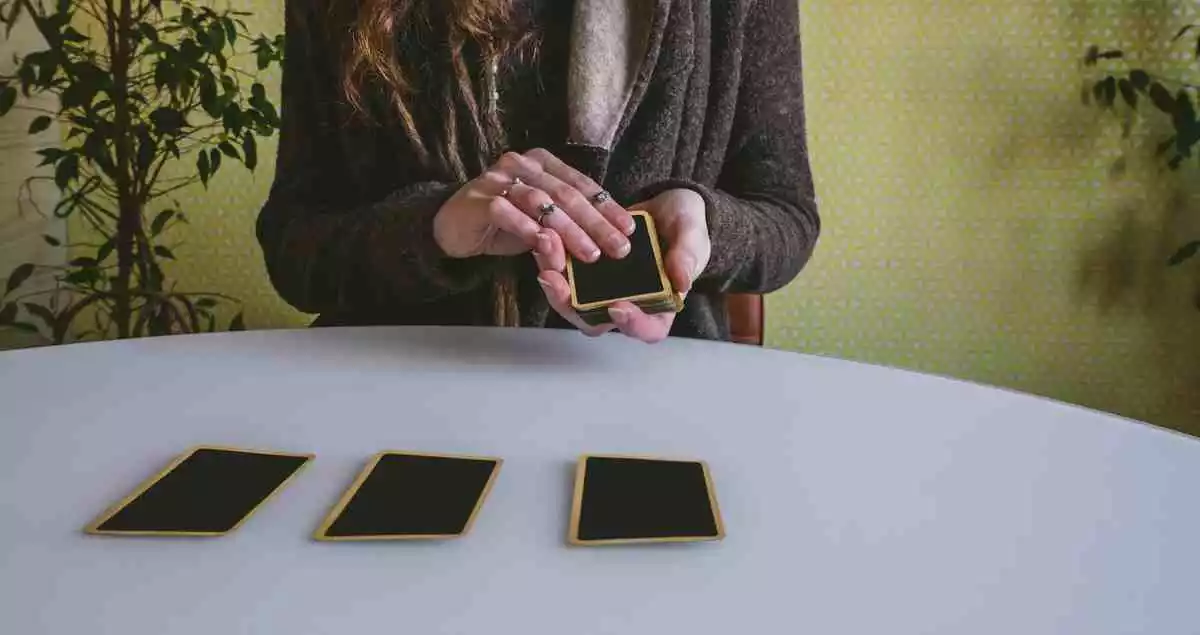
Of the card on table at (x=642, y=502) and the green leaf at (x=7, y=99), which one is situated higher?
the green leaf at (x=7, y=99)

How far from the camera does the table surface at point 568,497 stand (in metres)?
0.41

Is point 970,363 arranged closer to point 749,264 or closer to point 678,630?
point 749,264

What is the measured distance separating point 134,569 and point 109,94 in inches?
64.8

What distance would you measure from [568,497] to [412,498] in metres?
0.09

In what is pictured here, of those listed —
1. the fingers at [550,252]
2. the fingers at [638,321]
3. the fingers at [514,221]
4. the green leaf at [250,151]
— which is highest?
the green leaf at [250,151]

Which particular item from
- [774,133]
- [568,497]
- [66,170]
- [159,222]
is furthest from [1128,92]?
[66,170]

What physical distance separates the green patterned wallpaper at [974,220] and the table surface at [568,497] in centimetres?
142

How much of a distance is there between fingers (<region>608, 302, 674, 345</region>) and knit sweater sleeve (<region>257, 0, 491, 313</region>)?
24 centimetres

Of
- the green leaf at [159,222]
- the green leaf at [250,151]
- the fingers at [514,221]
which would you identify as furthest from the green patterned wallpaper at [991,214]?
the fingers at [514,221]

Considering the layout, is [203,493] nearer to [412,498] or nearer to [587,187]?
[412,498]

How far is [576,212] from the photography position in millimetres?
839

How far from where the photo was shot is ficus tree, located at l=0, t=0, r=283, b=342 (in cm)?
178

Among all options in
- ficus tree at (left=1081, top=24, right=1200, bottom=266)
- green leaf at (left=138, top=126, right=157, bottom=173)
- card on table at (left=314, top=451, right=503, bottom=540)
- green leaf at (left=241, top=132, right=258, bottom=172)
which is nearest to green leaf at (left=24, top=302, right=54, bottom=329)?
green leaf at (left=138, top=126, right=157, bottom=173)

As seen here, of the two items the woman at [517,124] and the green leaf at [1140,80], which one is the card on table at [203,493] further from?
the green leaf at [1140,80]
